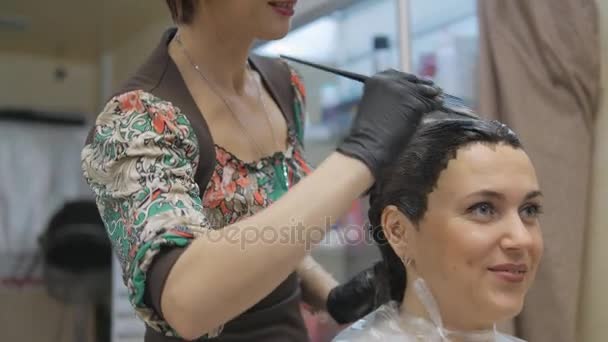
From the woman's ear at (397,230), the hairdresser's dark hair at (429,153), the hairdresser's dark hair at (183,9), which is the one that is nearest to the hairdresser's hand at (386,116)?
the hairdresser's dark hair at (429,153)

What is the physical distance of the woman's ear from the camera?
1.18 metres

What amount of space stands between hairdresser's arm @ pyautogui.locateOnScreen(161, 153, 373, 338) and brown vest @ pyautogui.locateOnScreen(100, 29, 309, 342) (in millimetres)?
37

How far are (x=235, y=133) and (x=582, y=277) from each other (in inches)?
30.7

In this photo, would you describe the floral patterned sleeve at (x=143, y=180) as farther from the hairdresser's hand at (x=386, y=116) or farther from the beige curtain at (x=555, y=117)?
the beige curtain at (x=555, y=117)

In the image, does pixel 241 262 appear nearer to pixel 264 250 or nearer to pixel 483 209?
pixel 264 250

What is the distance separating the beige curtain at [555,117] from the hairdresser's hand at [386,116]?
0.50 meters

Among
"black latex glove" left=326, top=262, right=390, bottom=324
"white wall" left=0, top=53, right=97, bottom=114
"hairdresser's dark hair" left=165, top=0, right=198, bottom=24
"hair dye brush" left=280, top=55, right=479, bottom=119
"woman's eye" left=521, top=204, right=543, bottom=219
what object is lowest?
"white wall" left=0, top=53, right=97, bottom=114

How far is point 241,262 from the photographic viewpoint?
0.85 metres

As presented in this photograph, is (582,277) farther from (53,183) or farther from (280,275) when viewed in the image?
(53,183)

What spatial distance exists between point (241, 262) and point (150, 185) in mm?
178

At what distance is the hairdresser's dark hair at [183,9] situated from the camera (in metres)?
1.14

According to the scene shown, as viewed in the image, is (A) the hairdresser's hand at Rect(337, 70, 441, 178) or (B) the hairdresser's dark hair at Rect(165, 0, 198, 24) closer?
(A) the hairdresser's hand at Rect(337, 70, 441, 178)

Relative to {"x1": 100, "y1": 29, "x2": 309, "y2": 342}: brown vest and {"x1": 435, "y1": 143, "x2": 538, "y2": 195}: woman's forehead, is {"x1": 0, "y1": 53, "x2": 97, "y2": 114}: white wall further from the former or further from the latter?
{"x1": 435, "y1": 143, "x2": 538, "y2": 195}: woman's forehead

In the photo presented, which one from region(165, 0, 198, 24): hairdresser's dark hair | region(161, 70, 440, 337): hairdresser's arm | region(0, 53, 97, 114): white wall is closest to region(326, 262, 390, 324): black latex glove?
region(161, 70, 440, 337): hairdresser's arm
